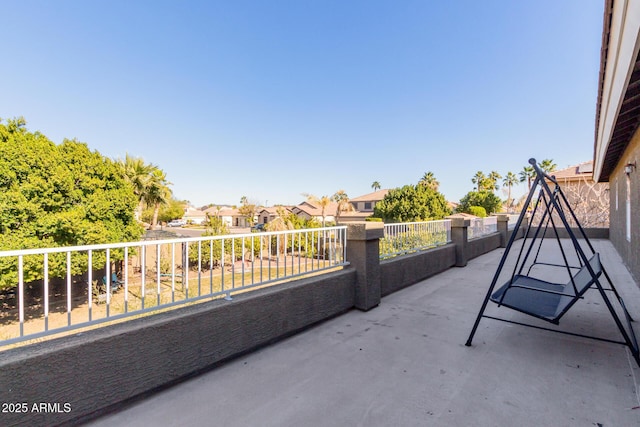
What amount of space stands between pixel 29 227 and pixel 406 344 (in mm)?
11032

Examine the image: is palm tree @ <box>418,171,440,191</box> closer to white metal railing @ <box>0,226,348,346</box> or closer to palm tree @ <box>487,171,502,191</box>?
palm tree @ <box>487,171,502,191</box>

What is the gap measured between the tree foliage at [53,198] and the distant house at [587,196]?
24.2 meters

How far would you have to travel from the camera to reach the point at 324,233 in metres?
4.08

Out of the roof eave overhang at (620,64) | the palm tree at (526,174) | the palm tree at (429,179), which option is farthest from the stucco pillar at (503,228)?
the palm tree at (526,174)

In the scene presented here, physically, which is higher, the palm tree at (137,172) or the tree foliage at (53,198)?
the palm tree at (137,172)

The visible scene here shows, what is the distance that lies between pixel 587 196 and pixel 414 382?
23.8m

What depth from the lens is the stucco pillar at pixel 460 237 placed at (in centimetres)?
765

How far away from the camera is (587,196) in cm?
1902

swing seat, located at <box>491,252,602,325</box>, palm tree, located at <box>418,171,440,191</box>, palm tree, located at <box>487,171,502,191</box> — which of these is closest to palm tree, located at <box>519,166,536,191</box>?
palm tree, located at <box>487,171,502,191</box>

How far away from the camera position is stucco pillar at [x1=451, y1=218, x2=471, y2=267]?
7.65m

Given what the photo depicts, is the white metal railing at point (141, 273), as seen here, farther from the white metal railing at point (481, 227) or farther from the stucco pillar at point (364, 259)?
the white metal railing at point (481, 227)

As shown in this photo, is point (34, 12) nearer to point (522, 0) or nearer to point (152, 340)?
point (152, 340)

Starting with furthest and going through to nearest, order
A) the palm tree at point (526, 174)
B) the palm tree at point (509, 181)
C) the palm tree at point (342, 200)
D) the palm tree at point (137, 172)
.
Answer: the palm tree at point (509, 181) < the palm tree at point (526, 174) < the palm tree at point (342, 200) < the palm tree at point (137, 172)

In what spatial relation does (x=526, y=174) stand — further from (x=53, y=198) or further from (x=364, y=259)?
(x=53, y=198)
